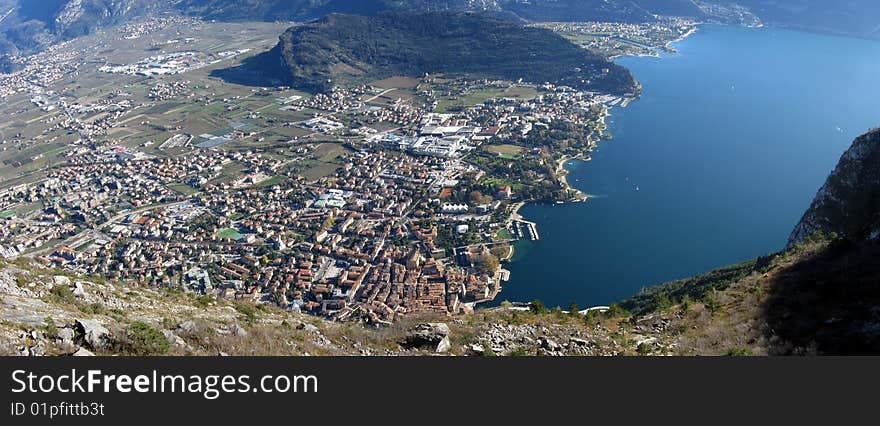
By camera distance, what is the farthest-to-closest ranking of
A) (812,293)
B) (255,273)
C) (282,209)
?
(282,209)
(255,273)
(812,293)

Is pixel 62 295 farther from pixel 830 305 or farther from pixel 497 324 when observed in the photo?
pixel 830 305

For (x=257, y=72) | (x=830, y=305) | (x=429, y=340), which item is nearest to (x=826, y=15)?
(x=257, y=72)

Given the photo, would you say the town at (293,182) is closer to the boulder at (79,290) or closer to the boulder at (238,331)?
the boulder at (79,290)

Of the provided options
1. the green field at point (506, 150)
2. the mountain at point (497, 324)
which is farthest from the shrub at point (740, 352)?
the green field at point (506, 150)

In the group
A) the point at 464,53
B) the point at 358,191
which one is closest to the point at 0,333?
the point at 358,191

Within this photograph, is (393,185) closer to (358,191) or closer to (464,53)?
(358,191)

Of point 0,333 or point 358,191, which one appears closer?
point 0,333
